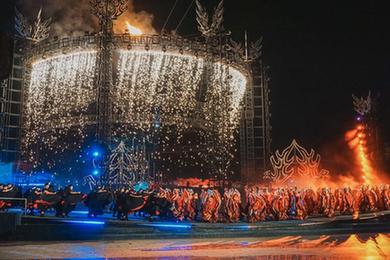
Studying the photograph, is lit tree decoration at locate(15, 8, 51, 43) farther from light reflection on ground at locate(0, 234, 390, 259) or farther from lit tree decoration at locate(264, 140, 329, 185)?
light reflection on ground at locate(0, 234, 390, 259)

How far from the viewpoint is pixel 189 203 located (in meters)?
16.5

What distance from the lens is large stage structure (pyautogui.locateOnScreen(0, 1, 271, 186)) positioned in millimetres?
29609

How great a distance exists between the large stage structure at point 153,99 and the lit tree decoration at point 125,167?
2812 millimetres

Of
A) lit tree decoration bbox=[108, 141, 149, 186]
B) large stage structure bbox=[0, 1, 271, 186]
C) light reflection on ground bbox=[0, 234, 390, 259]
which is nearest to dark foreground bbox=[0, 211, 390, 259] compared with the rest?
light reflection on ground bbox=[0, 234, 390, 259]

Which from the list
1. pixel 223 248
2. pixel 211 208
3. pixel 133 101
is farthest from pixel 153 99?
pixel 223 248

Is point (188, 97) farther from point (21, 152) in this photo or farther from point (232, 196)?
point (232, 196)

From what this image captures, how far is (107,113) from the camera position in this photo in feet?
58.3

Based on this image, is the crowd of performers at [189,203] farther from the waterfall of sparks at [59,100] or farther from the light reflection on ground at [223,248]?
the waterfall of sparks at [59,100]

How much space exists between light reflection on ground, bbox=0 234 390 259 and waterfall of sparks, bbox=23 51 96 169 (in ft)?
67.6

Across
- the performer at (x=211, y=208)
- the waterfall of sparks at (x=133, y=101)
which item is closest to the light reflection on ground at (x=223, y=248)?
the performer at (x=211, y=208)

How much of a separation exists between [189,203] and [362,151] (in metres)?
25.7

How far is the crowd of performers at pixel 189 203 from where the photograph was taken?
51.2 feet

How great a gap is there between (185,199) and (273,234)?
4409 millimetres

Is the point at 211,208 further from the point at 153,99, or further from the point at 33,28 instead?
the point at 33,28
